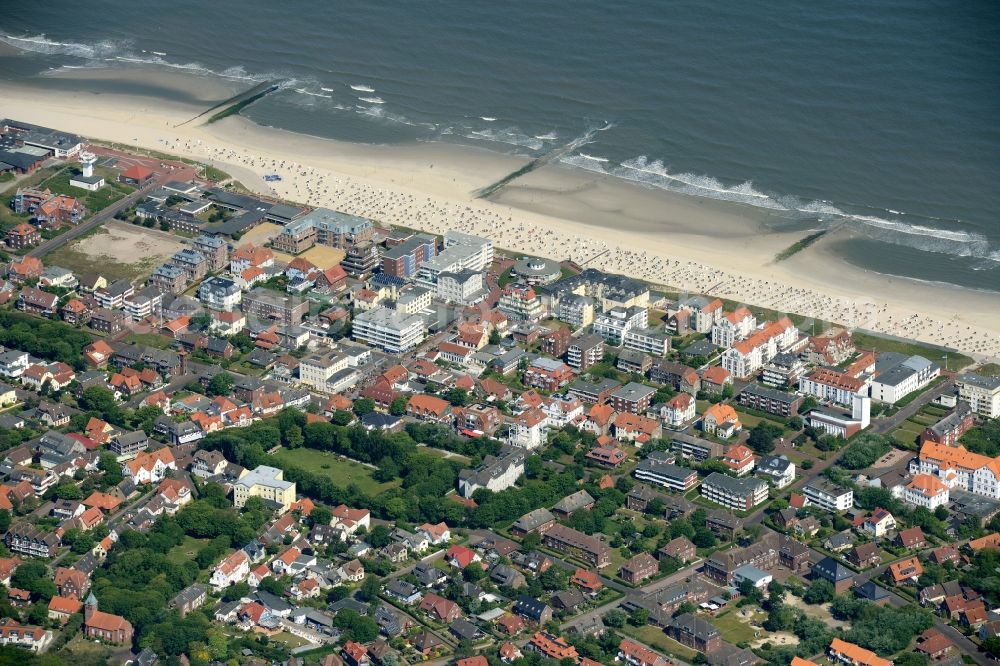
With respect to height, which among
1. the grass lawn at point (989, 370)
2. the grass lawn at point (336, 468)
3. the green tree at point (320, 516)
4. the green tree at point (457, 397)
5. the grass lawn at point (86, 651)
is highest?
the grass lawn at point (989, 370)

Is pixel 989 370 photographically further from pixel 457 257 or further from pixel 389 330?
pixel 389 330

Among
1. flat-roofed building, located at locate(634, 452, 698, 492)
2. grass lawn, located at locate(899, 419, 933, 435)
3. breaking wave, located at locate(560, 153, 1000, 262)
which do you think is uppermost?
breaking wave, located at locate(560, 153, 1000, 262)

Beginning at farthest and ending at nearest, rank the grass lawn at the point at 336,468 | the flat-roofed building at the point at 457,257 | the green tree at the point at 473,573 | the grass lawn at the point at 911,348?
the flat-roofed building at the point at 457,257
the grass lawn at the point at 911,348
the grass lawn at the point at 336,468
the green tree at the point at 473,573

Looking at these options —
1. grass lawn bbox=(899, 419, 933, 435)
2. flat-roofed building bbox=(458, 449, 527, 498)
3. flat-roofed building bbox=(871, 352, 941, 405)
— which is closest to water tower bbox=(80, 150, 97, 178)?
flat-roofed building bbox=(458, 449, 527, 498)

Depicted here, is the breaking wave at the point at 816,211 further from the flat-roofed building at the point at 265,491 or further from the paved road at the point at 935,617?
the flat-roofed building at the point at 265,491

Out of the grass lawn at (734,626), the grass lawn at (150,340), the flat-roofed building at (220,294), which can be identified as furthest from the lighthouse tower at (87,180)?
the grass lawn at (734,626)

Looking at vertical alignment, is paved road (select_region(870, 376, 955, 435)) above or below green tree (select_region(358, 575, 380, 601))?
above

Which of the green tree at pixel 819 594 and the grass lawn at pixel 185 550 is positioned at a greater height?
the green tree at pixel 819 594

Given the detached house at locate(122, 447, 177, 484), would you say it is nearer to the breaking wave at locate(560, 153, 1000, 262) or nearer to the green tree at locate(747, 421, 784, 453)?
the green tree at locate(747, 421, 784, 453)
